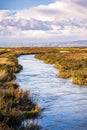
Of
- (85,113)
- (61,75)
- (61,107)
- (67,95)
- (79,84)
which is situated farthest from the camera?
(61,75)

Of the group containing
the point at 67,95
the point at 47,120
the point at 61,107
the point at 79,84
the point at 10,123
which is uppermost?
the point at 10,123

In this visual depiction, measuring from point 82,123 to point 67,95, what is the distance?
9893 mm

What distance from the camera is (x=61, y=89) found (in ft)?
104

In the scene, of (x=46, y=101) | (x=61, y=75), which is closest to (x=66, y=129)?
(x=46, y=101)

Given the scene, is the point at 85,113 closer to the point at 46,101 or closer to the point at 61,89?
the point at 46,101

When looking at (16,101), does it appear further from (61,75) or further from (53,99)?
(61,75)

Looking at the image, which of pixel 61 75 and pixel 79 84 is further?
pixel 61 75

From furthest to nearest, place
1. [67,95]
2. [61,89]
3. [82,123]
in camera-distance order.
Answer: [61,89], [67,95], [82,123]

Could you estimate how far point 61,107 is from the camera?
75.3 feet

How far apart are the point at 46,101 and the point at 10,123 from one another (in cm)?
881

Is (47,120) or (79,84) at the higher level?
(47,120)

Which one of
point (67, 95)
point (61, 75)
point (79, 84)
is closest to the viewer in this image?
point (67, 95)

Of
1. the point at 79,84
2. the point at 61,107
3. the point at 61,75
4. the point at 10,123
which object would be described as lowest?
the point at 61,75

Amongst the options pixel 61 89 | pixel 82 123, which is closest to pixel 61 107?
pixel 82 123
